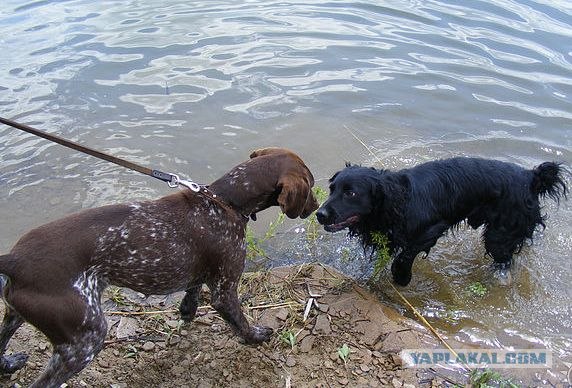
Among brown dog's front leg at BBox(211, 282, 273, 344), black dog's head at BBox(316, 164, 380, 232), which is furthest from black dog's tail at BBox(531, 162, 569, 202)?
brown dog's front leg at BBox(211, 282, 273, 344)

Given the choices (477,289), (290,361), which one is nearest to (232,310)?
(290,361)

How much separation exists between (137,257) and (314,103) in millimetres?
5719

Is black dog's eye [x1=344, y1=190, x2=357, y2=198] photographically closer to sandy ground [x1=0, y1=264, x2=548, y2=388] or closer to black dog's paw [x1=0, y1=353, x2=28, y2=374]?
sandy ground [x1=0, y1=264, x2=548, y2=388]

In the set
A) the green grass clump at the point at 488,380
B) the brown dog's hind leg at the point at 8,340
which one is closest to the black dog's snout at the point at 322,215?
the green grass clump at the point at 488,380

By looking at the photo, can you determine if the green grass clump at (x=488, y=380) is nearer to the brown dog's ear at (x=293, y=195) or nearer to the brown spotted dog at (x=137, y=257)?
the brown spotted dog at (x=137, y=257)

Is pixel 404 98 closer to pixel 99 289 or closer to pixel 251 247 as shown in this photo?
pixel 251 247

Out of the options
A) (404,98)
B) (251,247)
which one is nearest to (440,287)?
(251,247)

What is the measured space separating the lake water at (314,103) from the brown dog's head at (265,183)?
175 centimetres

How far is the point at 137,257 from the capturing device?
3.87 m

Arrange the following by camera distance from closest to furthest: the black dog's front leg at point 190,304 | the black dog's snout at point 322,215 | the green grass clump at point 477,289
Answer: the black dog's front leg at point 190,304
the black dog's snout at point 322,215
the green grass clump at point 477,289

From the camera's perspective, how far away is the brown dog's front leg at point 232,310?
429cm

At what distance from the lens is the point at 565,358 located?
471 cm

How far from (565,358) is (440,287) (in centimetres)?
131

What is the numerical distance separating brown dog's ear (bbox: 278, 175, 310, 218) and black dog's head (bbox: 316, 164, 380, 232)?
0.78 metres
